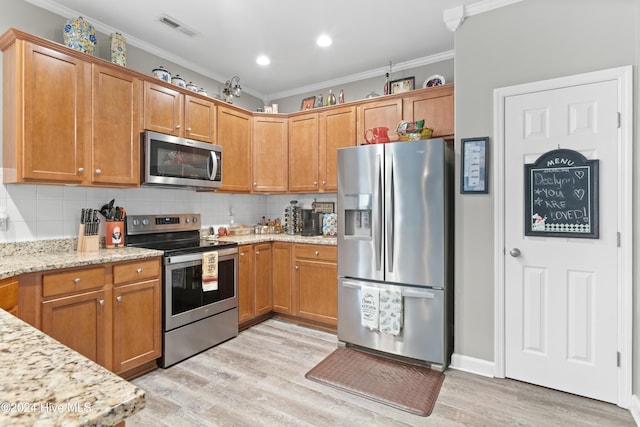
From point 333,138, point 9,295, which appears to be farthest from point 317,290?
point 9,295

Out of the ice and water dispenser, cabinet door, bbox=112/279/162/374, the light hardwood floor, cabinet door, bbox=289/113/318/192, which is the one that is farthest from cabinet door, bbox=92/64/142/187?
the ice and water dispenser

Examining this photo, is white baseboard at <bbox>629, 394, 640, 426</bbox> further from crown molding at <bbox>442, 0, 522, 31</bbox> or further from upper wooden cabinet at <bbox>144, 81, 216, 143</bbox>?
upper wooden cabinet at <bbox>144, 81, 216, 143</bbox>

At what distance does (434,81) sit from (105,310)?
137 inches

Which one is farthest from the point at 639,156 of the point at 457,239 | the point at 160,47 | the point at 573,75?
the point at 160,47

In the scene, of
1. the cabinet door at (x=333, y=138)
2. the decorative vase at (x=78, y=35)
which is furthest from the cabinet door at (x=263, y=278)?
the decorative vase at (x=78, y=35)

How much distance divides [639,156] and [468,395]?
1.86 metres

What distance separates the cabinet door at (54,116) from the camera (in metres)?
2.23

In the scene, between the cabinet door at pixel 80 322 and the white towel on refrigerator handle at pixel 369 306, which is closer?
the cabinet door at pixel 80 322

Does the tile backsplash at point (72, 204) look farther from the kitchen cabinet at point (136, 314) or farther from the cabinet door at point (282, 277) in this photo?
the cabinet door at point (282, 277)

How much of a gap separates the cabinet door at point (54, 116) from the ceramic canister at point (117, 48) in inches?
13.3

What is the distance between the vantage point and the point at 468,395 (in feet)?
7.52

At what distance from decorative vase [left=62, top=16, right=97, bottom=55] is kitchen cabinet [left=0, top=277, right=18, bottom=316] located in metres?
1.71

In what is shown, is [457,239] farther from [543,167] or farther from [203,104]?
[203,104]

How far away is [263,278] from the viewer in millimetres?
3711
